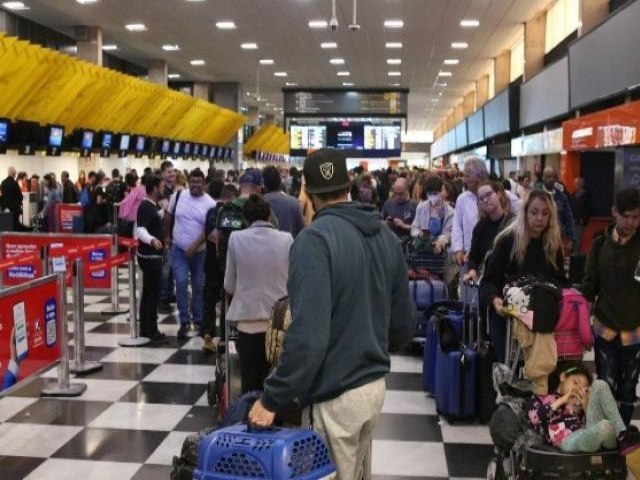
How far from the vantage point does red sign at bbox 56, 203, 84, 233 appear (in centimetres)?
1295

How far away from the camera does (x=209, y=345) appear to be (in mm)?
6988

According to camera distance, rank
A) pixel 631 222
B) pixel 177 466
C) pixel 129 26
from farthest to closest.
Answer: pixel 129 26, pixel 631 222, pixel 177 466

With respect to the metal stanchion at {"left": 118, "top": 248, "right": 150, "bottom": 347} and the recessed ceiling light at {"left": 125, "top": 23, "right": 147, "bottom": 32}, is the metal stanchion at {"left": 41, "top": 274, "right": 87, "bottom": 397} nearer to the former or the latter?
the metal stanchion at {"left": 118, "top": 248, "right": 150, "bottom": 347}

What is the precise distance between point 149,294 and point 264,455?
17.9 feet

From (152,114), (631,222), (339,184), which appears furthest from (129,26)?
(339,184)

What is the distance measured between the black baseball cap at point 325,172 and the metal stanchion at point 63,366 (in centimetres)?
362

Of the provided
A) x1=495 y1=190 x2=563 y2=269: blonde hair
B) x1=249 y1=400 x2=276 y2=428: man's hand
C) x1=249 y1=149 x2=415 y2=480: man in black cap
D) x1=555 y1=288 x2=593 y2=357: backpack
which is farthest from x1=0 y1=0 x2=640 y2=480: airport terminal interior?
x1=495 y1=190 x2=563 y2=269: blonde hair

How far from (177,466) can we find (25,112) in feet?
36.3

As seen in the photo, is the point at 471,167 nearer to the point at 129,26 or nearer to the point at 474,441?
the point at 474,441

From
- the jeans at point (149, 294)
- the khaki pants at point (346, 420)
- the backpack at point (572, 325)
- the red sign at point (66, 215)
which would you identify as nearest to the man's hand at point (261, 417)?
the khaki pants at point (346, 420)

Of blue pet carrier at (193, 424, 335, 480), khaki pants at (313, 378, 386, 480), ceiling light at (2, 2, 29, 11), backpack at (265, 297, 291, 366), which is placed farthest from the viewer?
ceiling light at (2, 2, 29, 11)

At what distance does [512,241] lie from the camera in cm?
439

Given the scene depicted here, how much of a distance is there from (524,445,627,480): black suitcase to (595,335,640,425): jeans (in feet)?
4.18

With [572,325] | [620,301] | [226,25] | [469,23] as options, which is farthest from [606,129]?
[226,25]
